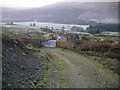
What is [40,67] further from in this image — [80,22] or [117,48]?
[80,22]

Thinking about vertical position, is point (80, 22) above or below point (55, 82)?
above

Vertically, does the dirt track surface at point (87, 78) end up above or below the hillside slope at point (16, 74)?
below

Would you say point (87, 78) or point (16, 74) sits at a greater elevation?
point (16, 74)

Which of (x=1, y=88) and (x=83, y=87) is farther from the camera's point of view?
(x=83, y=87)

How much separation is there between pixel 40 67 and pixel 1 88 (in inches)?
189

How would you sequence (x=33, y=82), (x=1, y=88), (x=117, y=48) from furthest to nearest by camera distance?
(x=117, y=48) → (x=33, y=82) → (x=1, y=88)

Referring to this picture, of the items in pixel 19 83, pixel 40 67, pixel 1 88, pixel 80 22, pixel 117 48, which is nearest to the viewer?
pixel 1 88

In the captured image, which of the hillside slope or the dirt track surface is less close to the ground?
the hillside slope

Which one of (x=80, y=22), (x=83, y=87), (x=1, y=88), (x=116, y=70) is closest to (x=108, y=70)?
(x=116, y=70)

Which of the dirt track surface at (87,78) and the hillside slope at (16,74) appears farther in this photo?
the dirt track surface at (87,78)

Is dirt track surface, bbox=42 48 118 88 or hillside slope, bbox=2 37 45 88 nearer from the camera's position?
hillside slope, bbox=2 37 45 88

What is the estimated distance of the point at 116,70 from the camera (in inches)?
452

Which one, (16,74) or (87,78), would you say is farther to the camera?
(87,78)

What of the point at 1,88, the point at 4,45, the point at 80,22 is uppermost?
the point at 80,22
